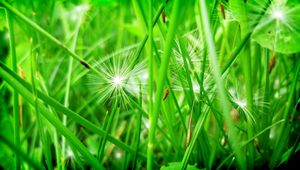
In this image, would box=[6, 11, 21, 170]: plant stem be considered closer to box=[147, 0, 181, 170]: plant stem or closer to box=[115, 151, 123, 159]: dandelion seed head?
box=[147, 0, 181, 170]: plant stem

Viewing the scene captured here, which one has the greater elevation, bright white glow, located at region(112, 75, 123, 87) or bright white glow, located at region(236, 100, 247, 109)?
bright white glow, located at region(112, 75, 123, 87)

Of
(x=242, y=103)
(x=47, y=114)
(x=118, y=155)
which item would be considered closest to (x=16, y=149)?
A: (x=47, y=114)

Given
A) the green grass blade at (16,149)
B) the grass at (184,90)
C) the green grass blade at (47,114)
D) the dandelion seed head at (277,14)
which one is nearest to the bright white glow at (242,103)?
the grass at (184,90)

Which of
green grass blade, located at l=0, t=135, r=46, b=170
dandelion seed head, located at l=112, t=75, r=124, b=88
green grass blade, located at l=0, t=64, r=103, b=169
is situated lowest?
green grass blade, located at l=0, t=135, r=46, b=170

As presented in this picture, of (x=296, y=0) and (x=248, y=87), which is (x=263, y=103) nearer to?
(x=248, y=87)

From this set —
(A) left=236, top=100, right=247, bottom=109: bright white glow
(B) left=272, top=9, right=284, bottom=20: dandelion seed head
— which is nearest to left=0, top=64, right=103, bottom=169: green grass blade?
(A) left=236, top=100, right=247, bottom=109: bright white glow

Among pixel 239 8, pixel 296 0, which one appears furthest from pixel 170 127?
pixel 296 0

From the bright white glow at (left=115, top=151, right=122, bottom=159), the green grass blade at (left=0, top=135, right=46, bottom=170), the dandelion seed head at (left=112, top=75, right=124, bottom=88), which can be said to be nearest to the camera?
the green grass blade at (left=0, top=135, right=46, bottom=170)

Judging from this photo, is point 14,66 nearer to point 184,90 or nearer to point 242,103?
point 184,90

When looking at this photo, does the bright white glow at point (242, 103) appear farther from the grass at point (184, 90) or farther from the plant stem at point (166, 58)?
the plant stem at point (166, 58)

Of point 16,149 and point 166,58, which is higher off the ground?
point 166,58

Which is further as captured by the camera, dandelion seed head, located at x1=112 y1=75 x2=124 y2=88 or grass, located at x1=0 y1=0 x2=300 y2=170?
dandelion seed head, located at x1=112 y1=75 x2=124 y2=88

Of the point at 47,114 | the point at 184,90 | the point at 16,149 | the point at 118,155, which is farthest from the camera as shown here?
the point at 118,155
